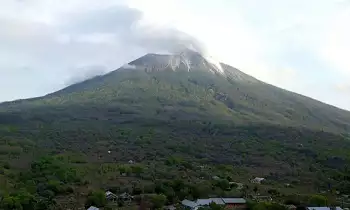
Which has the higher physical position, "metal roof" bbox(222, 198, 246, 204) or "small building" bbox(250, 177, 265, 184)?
"metal roof" bbox(222, 198, 246, 204)

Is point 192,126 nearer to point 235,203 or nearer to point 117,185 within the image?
point 117,185

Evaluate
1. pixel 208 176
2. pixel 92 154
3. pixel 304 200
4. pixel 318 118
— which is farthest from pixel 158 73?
pixel 304 200

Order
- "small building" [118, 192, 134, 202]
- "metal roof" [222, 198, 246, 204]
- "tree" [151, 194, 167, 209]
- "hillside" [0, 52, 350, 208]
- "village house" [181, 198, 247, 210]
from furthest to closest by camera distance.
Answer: "hillside" [0, 52, 350, 208] → "small building" [118, 192, 134, 202] → "metal roof" [222, 198, 246, 204] → "tree" [151, 194, 167, 209] → "village house" [181, 198, 247, 210]

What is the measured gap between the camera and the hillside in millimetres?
88438

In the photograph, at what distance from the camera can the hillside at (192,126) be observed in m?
88.4

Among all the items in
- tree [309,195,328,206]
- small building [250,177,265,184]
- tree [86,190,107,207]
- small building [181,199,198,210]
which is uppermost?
tree [86,190,107,207]

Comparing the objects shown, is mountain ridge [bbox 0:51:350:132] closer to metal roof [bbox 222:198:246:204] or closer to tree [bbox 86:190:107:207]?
metal roof [bbox 222:198:246:204]

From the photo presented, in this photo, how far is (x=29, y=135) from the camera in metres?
107

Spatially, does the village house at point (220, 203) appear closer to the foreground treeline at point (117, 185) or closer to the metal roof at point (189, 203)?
the metal roof at point (189, 203)

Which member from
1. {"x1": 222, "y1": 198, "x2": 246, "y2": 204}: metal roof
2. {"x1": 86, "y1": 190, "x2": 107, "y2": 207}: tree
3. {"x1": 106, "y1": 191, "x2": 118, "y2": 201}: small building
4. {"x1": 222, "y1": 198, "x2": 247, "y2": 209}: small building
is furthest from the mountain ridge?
{"x1": 86, "y1": 190, "x2": 107, "y2": 207}: tree

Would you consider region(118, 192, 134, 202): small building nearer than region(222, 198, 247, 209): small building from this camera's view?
No

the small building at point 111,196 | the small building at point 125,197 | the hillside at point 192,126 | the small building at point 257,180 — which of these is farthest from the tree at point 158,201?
the hillside at point 192,126

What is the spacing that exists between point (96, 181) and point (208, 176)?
1581 cm

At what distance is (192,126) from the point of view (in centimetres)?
12094
